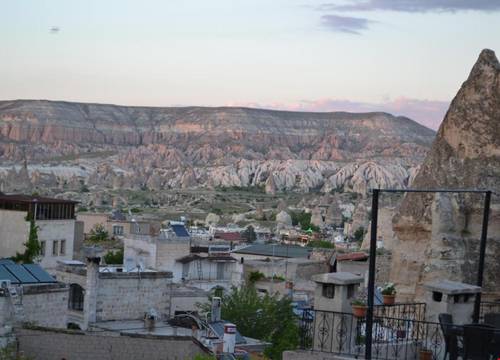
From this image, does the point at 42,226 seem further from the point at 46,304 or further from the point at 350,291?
the point at 350,291

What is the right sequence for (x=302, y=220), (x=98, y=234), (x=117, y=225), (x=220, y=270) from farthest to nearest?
(x=302, y=220)
(x=117, y=225)
(x=98, y=234)
(x=220, y=270)

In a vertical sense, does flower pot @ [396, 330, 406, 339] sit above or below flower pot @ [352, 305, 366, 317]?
below

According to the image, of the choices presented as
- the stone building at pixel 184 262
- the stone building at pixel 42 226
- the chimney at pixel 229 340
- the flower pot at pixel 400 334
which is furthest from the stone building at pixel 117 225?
the flower pot at pixel 400 334

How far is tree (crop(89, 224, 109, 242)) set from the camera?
6787 centimetres

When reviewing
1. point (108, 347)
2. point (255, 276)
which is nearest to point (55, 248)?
point (255, 276)

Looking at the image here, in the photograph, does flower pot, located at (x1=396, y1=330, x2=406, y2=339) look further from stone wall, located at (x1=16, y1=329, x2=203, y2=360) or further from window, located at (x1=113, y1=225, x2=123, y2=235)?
window, located at (x1=113, y1=225, x2=123, y2=235)

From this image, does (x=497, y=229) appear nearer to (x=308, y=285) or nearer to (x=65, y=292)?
(x=65, y=292)

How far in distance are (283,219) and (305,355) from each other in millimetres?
104380

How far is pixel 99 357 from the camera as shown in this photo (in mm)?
17453

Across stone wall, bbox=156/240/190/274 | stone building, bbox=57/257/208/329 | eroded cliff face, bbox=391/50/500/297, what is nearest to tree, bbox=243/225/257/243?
stone wall, bbox=156/240/190/274

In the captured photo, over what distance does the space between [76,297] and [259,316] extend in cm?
454

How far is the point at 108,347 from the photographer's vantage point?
690 inches

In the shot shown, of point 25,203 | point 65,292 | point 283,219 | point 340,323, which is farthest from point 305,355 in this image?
point 283,219

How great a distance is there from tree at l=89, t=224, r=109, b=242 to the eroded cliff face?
163 feet
